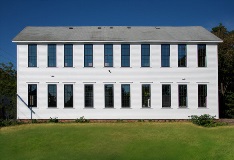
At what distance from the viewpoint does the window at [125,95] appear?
30.9 meters

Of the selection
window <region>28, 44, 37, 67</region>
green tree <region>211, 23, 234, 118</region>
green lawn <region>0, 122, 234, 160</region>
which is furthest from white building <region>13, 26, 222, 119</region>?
green lawn <region>0, 122, 234, 160</region>

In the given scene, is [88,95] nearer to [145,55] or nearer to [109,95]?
[109,95]

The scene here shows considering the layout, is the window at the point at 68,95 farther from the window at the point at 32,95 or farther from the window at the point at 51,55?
the window at the point at 32,95

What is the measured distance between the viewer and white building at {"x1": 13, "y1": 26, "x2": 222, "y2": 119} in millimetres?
30781

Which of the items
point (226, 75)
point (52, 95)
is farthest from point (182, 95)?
point (52, 95)

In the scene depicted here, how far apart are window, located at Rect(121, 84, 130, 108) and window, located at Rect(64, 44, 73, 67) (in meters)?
6.21

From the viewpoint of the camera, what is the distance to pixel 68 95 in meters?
30.9

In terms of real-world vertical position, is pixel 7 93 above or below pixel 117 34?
below

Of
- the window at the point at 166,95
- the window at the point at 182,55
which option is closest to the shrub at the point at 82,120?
the window at the point at 166,95

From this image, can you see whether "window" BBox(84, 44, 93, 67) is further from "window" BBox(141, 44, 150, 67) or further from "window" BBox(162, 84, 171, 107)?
"window" BBox(162, 84, 171, 107)

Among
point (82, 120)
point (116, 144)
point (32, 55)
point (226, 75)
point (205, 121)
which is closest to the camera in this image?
point (116, 144)

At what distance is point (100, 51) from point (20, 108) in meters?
10.5

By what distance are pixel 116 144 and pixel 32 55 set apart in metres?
16.6

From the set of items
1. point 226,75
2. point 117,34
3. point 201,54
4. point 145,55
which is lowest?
point 226,75
